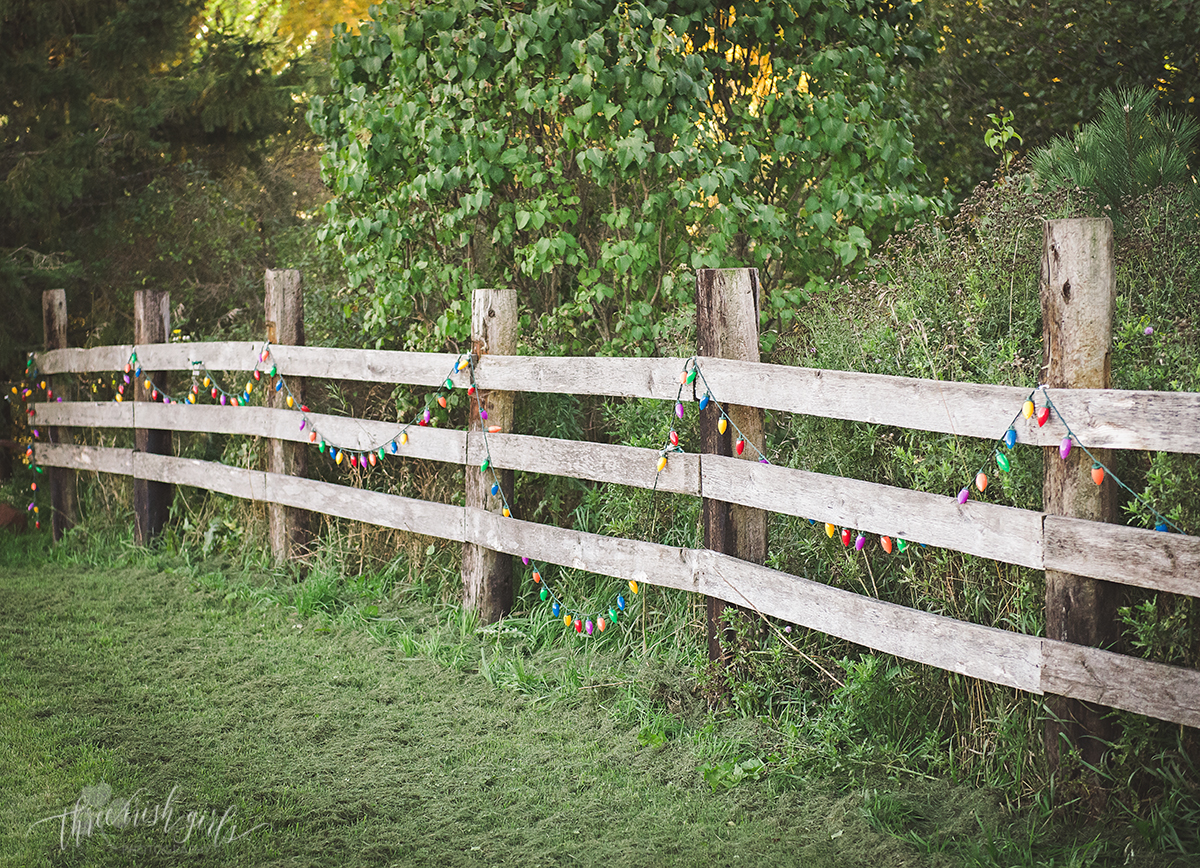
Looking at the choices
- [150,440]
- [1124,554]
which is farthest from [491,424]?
[150,440]

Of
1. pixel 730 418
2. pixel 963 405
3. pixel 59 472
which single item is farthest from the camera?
pixel 59 472

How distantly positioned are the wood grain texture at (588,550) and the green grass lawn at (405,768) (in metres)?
0.45

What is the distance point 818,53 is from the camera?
631cm

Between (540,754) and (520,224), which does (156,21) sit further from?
(540,754)

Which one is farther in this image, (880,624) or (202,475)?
(202,475)

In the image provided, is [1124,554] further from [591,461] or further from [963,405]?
[591,461]

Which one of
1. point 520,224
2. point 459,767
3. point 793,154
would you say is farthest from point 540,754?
point 793,154

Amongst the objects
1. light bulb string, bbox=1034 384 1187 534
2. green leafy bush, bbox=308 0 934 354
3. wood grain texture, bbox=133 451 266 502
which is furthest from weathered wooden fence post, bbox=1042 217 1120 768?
wood grain texture, bbox=133 451 266 502

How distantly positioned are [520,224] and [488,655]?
248 centimetres

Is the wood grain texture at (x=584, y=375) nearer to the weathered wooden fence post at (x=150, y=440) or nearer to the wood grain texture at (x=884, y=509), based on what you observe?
the wood grain texture at (x=884, y=509)

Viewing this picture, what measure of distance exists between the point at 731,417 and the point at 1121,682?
1.95 meters

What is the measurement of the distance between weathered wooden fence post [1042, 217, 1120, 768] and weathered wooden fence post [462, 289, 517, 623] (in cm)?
310

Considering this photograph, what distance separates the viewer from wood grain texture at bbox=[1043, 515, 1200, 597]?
3.05 m

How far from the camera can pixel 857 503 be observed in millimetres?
4020
